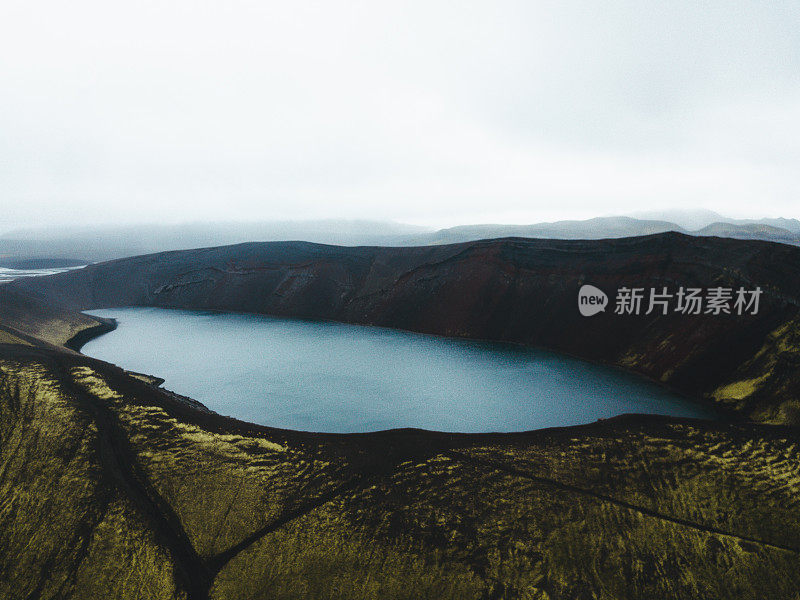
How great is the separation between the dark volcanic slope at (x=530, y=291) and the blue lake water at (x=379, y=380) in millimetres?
1253

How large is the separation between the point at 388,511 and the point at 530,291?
53.2 feet

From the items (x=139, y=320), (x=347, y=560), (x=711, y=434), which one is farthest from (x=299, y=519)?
(x=139, y=320)

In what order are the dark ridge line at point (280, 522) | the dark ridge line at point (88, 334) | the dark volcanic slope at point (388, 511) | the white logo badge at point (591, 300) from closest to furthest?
the dark volcanic slope at point (388, 511) < the dark ridge line at point (280, 522) < the white logo badge at point (591, 300) < the dark ridge line at point (88, 334)

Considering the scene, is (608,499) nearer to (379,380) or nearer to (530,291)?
(379,380)

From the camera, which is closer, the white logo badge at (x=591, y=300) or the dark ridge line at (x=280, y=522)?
the dark ridge line at (x=280, y=522)

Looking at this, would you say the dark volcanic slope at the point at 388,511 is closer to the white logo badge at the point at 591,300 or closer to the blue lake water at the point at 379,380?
the blue lake water at the point at 379,380

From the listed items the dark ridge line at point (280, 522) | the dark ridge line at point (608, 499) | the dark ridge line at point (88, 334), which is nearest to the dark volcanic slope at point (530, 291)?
the dark ridge line at point (608, 499)

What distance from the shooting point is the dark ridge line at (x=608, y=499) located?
408 centimetres

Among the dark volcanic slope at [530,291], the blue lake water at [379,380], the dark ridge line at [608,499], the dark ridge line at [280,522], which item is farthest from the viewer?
the dark volcanic slope at [530,291]

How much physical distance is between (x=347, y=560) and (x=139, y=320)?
100 ft

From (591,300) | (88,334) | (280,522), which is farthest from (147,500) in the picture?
(88,334)

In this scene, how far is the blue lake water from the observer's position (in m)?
10.5

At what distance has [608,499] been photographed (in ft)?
15.0

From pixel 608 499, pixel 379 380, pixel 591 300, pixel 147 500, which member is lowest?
pixel 379 380
